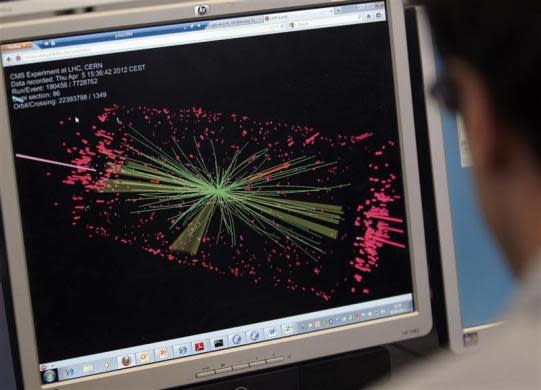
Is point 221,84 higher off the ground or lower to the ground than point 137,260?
higher

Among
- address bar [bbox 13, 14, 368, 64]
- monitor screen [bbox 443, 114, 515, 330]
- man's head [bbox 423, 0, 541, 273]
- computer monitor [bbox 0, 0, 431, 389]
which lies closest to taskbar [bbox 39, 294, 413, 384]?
computer monitor [bbox 0, 0, 431, 389]

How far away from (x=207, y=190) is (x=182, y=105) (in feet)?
0.35

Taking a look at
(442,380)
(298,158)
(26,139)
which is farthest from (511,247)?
(26,139)

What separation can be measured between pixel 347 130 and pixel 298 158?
75mm

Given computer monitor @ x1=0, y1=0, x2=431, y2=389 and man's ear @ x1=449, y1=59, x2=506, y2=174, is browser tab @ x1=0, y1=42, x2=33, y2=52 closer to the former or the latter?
computer monitor @ x1=0, y1=0, x2=431, y2=389

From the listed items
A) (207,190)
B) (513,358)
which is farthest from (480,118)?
(207,190)

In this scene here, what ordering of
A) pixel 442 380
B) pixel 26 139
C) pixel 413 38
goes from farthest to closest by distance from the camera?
pixel 413 38 < pixel 26 139 < pixel 442 380

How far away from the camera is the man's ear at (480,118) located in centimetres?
51

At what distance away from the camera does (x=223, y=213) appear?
3.19ft

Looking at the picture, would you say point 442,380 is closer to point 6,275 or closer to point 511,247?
point 511,247

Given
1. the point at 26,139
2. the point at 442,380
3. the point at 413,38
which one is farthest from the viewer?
the point at 413,38

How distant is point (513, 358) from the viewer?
44cm

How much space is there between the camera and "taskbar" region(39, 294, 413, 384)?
938 mm

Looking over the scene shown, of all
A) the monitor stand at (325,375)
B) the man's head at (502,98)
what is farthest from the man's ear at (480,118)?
the monitor stand at (325,375)
